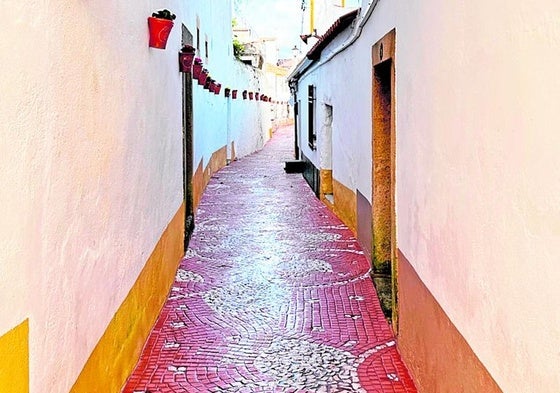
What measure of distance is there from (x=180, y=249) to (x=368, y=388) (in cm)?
410

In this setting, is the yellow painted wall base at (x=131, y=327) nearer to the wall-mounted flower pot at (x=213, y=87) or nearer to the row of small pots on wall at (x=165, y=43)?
the row of small pots on wall at (x=165, y=43)

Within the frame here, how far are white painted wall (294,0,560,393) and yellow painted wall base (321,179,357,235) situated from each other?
4762mm

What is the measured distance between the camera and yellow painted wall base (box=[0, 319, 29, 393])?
7.20ft

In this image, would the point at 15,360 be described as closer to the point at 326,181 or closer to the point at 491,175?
the point at 491,175

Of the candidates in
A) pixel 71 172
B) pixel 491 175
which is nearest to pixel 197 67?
pixel 71 172

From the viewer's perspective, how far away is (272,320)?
6.14 metres

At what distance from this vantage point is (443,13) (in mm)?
3725

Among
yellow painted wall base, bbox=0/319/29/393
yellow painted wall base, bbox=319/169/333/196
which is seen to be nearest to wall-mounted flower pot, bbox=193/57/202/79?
yellow painted wall base, bbox=319/169/333/196

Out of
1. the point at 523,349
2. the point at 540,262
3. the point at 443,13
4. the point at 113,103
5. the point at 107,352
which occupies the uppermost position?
the point at 443,13

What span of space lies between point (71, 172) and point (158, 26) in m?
2.89

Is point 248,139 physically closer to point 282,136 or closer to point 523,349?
point 282,136

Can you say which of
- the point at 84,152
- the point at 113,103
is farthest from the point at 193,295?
the point at 84,152

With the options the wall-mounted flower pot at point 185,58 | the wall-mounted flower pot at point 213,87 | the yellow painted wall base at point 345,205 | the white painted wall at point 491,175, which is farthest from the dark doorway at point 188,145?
the white painted wall at point 491,175

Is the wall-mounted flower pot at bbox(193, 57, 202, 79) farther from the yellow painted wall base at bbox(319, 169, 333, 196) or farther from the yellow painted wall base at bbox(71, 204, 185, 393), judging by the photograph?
the yellow painted wall base at bbox(319, 169, 333, 196)
